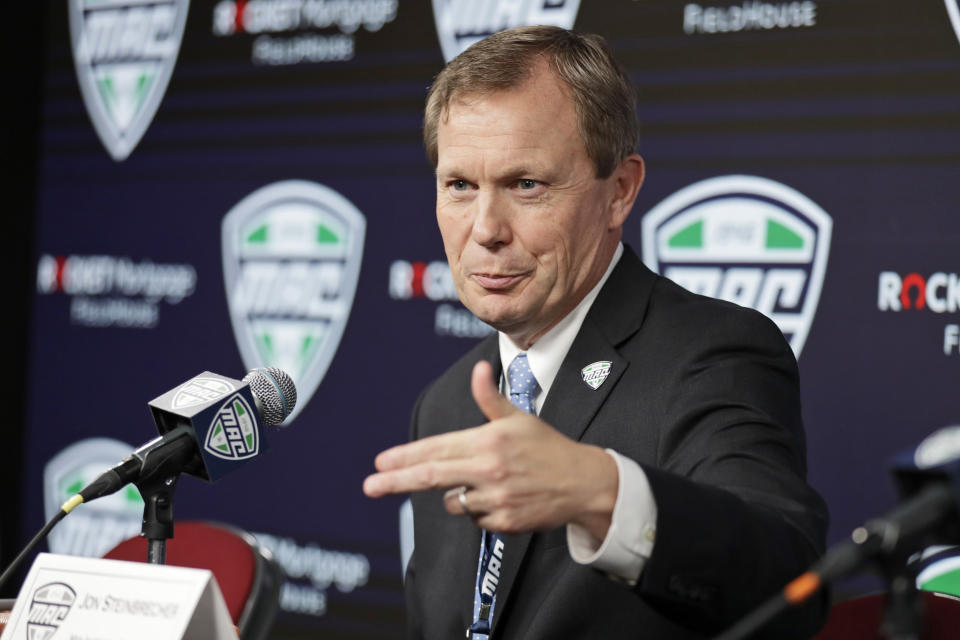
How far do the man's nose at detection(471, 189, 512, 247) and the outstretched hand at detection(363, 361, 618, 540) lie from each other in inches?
29.8

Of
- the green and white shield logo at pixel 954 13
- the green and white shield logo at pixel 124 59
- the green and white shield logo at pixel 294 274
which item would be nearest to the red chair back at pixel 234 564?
the green and white shield logo at pixel 294 274

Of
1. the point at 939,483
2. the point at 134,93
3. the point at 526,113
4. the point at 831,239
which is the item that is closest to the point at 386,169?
the point at 134,93

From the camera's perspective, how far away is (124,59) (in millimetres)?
4289

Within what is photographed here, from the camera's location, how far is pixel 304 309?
3797mm

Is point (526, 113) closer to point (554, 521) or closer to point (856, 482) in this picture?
point (554, 521)

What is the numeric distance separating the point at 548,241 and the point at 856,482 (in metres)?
1.26

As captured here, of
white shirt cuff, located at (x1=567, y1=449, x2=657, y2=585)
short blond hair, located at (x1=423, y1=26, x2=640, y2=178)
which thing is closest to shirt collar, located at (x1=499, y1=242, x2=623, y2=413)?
short blond hair, located at (x1=423, y1=26, x2=640, y2=178)

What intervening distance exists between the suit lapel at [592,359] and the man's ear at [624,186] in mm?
82

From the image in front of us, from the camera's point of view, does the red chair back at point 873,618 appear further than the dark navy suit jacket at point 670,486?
Yes

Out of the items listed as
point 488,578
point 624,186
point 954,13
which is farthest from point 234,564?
point 954,13

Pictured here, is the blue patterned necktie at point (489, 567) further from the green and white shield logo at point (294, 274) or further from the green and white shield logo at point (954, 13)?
the green and white shield logo at point (294, 274)

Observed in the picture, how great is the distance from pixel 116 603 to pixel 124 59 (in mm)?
3383

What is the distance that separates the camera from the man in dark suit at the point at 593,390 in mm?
1339

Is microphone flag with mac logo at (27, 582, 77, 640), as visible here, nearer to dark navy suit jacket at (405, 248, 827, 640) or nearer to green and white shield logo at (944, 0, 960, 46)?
dark navy suit jacket at (405, 248, 827, 640)
